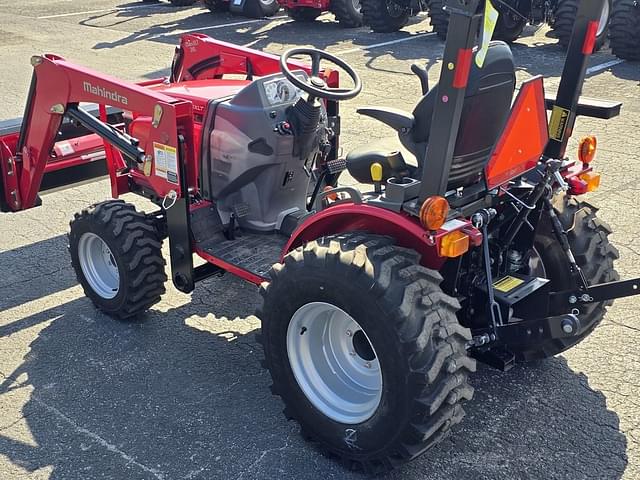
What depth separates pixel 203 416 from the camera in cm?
341

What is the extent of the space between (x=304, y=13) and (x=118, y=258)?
11774mm

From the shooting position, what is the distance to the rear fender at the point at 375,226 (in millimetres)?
2789

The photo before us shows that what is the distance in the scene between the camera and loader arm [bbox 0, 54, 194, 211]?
3732 mm

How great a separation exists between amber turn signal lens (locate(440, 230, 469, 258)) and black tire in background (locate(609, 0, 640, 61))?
29.0ft

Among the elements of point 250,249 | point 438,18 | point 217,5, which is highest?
point 250,249

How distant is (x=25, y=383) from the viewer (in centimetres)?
369

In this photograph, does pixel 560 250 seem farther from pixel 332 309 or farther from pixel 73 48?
pixel 73 48

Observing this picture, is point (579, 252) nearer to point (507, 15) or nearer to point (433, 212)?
point (433, 212)

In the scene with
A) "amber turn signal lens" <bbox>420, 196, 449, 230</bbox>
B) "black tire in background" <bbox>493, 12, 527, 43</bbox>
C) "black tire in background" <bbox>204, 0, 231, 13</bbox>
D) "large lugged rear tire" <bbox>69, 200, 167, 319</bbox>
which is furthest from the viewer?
"black tire in background" <bbox>204, 0, 231, 13</bbox>

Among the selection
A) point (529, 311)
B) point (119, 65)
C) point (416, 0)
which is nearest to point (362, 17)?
point (416, 0)

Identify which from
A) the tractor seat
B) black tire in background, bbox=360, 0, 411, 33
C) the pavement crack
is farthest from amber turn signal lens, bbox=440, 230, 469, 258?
black tire in background, bbox=360, 0, 411, 33

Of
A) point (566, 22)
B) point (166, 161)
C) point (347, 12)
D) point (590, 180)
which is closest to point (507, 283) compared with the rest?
point (590, 180)

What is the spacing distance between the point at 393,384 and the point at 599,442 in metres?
1.09

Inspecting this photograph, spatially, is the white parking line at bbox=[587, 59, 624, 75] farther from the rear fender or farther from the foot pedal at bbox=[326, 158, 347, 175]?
the rear fender
